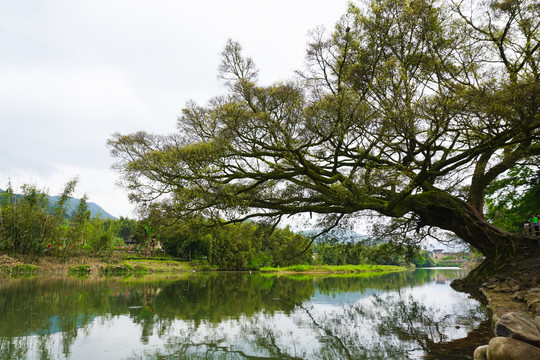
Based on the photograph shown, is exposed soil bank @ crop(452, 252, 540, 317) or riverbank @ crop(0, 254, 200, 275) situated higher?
exposed soil bank @ crop(452, 252, 540, 317)

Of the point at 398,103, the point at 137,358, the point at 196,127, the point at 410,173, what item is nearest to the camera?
the point at 137,358

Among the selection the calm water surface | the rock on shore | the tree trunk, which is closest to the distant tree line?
→ the calm water surface

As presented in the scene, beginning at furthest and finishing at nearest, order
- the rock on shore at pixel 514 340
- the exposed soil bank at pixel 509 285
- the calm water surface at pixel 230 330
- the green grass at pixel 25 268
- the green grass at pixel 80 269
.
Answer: the green grass at pixel 80 269 < the green grass at pixel 25 268 < the exposed soil bank at pixel 509 285 < the calm water surface at pixel 230 330 < the rock on shore at pixel 514 340

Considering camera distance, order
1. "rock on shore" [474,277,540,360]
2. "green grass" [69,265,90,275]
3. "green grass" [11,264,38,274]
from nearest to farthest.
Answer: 1. "rock on shore" [474,277,540,360]
2. "green grass" [11,264,38,274]
3. "green grass" [69,265,90,275]

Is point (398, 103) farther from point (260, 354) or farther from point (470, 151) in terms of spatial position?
point (260, 354)

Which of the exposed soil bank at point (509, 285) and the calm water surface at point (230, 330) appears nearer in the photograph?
the calm water surface at point (230, 330)

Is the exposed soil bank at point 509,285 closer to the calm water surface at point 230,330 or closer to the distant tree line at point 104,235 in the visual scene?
the calm water surface at point 230,330

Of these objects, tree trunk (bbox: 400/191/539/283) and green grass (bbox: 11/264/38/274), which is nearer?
tree trunk (bbox: 400/191/539/283)

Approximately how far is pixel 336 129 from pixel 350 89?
1.05 meters

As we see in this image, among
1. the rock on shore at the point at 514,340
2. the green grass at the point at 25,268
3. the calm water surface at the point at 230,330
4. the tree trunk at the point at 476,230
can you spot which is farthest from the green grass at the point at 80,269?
the rock on shore at the point at 514,340

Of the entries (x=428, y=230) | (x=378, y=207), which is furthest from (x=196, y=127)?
(x=428, y=230)

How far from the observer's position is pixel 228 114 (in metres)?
8.34

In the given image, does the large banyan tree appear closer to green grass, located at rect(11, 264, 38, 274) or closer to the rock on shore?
the rock on shore

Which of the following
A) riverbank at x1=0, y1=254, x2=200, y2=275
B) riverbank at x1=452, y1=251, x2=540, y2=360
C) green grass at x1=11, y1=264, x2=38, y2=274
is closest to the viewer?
riverbank at x1=452, y1=251, x2=540, y2=360
